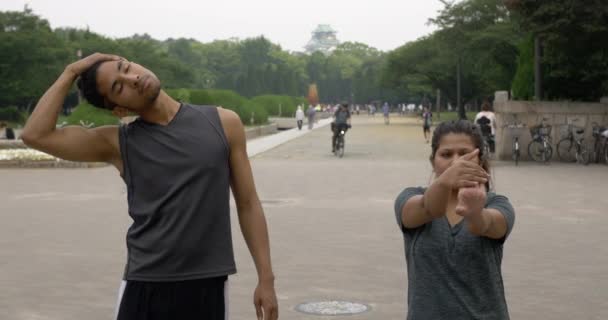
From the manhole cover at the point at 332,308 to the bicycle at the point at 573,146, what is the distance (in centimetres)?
1637

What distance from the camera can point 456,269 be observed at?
288 cm

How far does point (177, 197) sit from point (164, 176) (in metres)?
0.08

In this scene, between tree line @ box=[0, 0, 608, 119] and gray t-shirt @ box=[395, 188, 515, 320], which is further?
tree line @ box=[0, 0, 608, 119]

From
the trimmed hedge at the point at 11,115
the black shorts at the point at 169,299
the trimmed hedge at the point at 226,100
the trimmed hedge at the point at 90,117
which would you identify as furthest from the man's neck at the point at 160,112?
the trimmed hedge at the point at 11,115

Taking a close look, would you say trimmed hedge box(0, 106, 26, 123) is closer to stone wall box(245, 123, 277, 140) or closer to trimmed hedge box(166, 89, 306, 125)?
trimmed hedge box(166, 89, 306, 125)

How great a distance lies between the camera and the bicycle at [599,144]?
22.0 metres

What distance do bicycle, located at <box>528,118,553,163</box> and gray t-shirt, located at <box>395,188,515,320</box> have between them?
20.0m

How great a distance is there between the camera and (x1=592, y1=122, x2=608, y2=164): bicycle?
22.0 metres

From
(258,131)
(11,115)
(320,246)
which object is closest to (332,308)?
(320,246)

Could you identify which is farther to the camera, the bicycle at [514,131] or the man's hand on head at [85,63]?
the bicycle at [514,131]

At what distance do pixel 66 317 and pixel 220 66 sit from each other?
15300cm

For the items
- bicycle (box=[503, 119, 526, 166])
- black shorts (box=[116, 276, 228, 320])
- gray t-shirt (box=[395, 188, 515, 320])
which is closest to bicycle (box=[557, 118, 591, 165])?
bicycle (box=[503, 119, 526, 166])

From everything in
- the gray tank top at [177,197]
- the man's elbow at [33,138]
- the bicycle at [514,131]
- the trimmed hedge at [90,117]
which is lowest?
the bicycle at [514,131]

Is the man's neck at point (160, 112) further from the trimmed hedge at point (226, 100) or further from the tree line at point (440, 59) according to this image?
the trimmed hedge at point (226, 100)
